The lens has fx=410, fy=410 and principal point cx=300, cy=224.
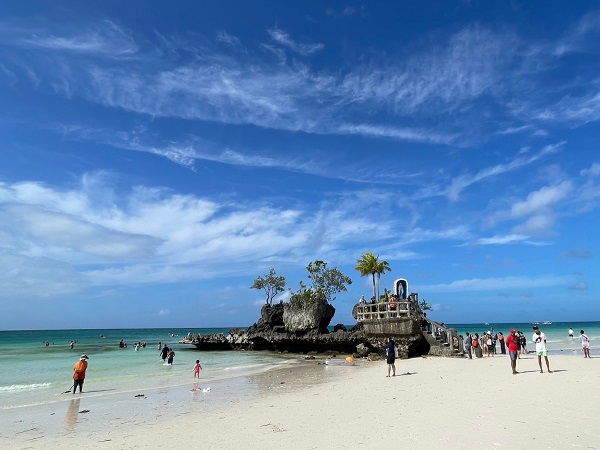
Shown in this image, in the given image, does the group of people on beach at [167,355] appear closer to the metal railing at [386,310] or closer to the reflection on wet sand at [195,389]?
the reflection on wet sand at [195,389]

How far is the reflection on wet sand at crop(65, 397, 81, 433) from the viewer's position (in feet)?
41.2

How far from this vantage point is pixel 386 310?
109ft

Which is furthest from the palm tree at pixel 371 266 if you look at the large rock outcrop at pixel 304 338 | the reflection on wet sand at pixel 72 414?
the reflection on wet sand at pixel 72 414

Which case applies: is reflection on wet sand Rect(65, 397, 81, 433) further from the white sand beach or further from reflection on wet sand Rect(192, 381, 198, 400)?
reflection on wet sand Rect(192, 381, 198, 400)

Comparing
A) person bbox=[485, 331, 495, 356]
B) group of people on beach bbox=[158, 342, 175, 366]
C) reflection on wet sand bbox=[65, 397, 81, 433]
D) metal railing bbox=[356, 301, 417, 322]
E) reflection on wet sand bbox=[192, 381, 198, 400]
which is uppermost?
metal railing bbox=[356, 301, 417, 322]

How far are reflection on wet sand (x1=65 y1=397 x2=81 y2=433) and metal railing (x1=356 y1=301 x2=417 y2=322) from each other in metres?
22.0

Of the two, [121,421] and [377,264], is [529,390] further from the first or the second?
[377,264]

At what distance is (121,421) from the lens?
13039mm

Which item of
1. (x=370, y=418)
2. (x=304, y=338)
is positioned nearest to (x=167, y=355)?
(x=304, y=338)

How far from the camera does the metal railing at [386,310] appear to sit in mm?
31152

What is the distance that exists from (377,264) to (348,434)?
35763mm

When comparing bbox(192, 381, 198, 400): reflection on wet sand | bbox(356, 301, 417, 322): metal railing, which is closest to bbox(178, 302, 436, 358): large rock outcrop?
bbox(356, 301, 417, 322): metal railing

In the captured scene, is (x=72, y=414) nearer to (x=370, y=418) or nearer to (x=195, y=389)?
(x=195, y=389)

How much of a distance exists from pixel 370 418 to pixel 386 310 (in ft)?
75.8
